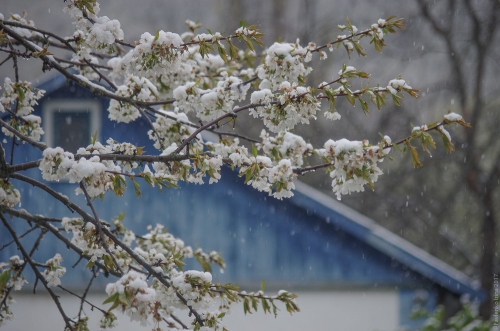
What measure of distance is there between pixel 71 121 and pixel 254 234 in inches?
133

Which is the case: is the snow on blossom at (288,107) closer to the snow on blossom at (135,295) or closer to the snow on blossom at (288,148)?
the snow on blossom at (288,148)

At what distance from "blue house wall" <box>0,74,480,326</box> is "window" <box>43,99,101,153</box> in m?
0.31

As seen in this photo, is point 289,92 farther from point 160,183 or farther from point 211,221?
point 211,221

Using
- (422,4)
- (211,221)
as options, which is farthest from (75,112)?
(422,4)

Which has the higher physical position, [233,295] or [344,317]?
[344,317]

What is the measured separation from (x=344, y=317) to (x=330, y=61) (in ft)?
26.9

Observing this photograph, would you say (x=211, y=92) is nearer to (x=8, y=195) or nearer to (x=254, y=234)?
(x=8, y=195)

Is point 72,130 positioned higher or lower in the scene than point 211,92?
higher

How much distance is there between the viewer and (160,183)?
3.00m

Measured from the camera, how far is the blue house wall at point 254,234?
8617mm

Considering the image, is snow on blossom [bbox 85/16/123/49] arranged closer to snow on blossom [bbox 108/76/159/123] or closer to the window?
snow on blossom [bbox 108/76/159/123]

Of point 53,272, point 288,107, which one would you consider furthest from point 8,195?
point 288,107

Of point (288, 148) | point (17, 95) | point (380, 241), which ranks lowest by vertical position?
point (288, 148)

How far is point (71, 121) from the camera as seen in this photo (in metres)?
8.94
